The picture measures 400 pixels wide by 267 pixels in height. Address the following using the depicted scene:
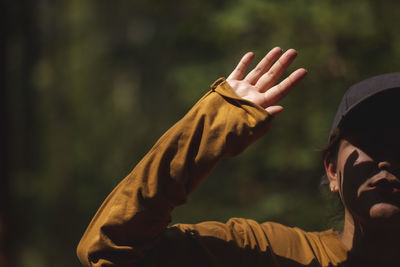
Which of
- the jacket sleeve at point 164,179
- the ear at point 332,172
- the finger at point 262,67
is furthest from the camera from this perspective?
the ear at point 332,172

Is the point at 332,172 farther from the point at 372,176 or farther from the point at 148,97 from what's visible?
the point at 148,97

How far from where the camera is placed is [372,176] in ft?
6.81

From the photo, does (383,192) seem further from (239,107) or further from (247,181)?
(247,181)

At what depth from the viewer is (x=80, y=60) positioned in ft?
69.4

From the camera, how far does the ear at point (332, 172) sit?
232cm

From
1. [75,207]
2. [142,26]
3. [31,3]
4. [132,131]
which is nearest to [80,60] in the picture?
[142,26]

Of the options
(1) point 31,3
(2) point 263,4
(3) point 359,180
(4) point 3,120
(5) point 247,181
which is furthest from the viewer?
(1) point 31,3

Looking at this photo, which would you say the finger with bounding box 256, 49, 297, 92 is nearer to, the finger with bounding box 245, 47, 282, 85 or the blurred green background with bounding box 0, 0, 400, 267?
the finger with bounding box 245, 47, 282, 85

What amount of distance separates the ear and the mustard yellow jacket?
0.48m

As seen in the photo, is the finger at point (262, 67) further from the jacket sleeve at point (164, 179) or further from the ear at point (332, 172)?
the ear at point (332, 172)

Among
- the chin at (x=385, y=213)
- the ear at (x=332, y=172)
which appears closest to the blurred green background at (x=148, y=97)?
the ear at (x=332, y=172)

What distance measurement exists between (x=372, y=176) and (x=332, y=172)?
0.31 meters

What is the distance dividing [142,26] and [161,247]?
20.5 meters

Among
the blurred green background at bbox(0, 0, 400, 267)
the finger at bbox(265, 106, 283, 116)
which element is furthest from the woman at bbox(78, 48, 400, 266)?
the blurred green background at bbox(0, 0, 400, 267)
